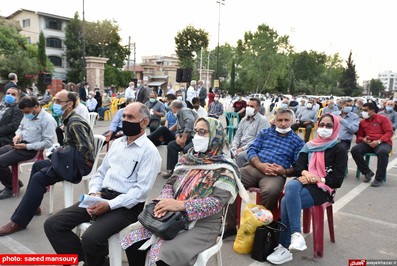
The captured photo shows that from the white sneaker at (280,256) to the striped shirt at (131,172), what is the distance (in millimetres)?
1299

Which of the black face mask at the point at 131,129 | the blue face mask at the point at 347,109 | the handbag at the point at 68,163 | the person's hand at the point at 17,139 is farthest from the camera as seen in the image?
the blue face mask at the point at 347,109

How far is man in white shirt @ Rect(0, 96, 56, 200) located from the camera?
4426 mm

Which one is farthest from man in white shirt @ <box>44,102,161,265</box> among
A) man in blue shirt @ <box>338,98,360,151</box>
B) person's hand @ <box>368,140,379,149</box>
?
man in blue shirt @ <box>338,98,360,151</box>

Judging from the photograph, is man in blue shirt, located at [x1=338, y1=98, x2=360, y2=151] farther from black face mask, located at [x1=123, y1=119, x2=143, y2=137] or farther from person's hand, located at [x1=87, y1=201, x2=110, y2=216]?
person's hand, located at [x1=87, y1=201, x2=110, y2=216]

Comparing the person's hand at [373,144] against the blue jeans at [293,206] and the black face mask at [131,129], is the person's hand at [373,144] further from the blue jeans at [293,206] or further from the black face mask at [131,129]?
the black face mask at [131,129]

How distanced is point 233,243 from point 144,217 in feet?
4.40

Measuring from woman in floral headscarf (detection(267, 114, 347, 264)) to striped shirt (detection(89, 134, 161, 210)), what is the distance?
4.32ft

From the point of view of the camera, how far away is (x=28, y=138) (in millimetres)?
4547

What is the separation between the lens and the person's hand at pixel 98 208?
2637mm

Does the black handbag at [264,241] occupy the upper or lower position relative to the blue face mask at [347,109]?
lower

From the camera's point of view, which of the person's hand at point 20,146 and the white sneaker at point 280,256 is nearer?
the white sneaker at point 280,256

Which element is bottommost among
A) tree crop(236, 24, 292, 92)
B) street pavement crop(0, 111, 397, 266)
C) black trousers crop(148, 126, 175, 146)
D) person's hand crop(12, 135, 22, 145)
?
street pavement crop(0, 111, 397, 266)

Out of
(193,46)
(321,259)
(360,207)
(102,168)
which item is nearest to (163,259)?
(102,168)
